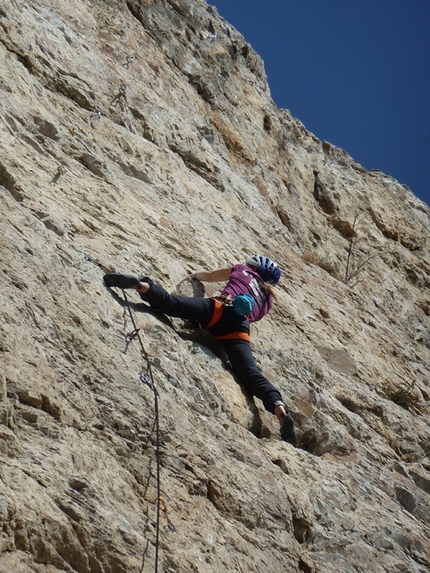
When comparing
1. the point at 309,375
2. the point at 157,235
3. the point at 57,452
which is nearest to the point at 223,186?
the point at 157,235

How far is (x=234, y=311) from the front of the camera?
6.91 metres

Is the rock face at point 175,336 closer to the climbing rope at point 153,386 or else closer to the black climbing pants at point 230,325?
the climbing rope at point 153,386

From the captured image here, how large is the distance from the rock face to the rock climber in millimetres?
135

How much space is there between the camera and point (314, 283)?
399 inches

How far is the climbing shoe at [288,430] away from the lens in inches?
257

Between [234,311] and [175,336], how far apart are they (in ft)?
2.33

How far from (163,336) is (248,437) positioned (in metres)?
1.04

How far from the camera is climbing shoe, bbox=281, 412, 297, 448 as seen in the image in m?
6.52

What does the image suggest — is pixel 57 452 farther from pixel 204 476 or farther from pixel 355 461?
pixel 355 461

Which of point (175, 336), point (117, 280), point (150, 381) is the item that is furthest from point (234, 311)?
point (150, 381)

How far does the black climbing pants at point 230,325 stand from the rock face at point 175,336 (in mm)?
130

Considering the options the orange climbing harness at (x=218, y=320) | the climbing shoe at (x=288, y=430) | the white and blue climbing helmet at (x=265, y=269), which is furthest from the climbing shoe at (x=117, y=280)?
the white and blue climbing helmet at (x=265, y=269)

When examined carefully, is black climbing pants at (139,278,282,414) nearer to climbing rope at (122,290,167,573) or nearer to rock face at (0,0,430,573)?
rock face at (0,0,430,573)

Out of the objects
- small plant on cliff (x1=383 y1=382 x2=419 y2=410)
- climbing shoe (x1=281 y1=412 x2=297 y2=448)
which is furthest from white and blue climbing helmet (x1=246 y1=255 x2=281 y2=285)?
small plant on cliff (x1=383 y1=382 x2=419 y2=410)
